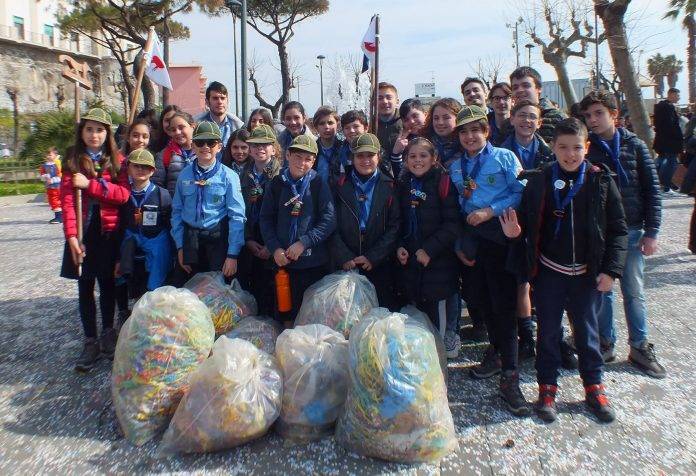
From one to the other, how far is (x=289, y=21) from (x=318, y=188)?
2126cm

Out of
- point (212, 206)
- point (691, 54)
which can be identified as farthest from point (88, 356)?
point (691, 54)

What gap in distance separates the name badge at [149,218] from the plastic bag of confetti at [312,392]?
1606 millimetres

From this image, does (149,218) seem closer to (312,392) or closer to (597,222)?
(312,392)

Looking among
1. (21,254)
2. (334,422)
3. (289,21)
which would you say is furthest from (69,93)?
(334,422)

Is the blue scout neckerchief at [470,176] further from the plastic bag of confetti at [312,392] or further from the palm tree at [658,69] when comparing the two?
the palm tree at [658,69]

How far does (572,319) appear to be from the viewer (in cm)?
319

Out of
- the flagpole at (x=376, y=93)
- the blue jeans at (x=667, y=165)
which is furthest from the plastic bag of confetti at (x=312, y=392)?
the blue jeans at (x=667, y=165)

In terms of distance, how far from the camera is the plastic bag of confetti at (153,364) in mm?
2902

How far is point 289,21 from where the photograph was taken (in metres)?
23.1

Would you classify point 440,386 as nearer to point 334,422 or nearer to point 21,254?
point 334,422

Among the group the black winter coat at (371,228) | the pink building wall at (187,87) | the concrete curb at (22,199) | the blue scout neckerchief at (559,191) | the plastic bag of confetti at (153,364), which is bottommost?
the plastic bag of confetti at (153,364)

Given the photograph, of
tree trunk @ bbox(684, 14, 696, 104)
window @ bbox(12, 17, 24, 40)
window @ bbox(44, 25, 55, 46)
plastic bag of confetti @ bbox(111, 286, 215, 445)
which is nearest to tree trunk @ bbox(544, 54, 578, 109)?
tree trunk @ bbox(684, 14, 696, 104)

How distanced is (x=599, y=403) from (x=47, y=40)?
5596 cm

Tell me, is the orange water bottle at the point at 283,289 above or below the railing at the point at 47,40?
below
